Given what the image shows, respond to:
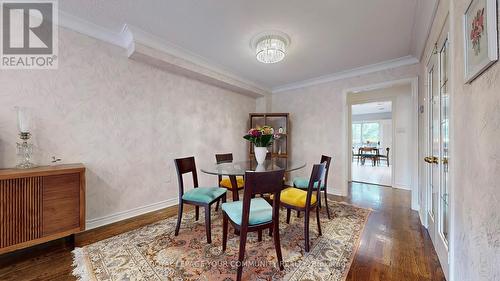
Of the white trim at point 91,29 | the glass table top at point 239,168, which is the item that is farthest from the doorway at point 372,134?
the white trim at point 91,29

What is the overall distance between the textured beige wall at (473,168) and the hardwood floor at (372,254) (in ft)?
1.34

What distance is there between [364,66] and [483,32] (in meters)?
2.85

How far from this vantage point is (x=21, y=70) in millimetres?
1884

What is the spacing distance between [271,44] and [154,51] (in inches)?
62.4

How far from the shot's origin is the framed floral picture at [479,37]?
0.71 m

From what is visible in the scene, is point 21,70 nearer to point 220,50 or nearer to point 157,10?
point 157,10

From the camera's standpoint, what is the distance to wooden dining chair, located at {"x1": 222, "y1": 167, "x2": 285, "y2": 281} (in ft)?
4.55

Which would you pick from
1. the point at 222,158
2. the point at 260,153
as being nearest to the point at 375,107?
the point at 260,153

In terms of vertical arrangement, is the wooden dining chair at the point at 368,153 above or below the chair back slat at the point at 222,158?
below

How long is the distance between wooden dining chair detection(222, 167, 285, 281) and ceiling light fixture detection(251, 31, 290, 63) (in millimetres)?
1637

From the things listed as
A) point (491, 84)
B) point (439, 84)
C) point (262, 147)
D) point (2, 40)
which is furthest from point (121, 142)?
point (439, 84)

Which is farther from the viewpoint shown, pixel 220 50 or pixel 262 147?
pixel 220 50

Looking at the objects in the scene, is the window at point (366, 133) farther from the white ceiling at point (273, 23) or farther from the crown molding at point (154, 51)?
the crown molding at point (154, 51)

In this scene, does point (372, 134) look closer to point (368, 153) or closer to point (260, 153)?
point (368, 153)
